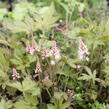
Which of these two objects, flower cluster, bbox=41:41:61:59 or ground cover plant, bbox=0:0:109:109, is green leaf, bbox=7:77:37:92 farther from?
flower cluster, bbox=41:41:61:59

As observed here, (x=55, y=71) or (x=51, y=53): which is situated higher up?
(x=51, y=53)

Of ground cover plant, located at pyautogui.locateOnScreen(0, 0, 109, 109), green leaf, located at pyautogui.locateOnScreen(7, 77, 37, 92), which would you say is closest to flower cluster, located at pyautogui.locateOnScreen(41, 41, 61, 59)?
ground cover plant, located at pyautogui.locateOnScreen(0, 0, 109, 109)

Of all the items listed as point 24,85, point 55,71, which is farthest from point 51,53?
point 24,85

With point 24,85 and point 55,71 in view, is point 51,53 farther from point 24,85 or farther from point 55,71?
point 24,85

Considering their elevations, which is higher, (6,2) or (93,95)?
(6,2)

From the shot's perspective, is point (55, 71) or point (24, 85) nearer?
point (24, 85)

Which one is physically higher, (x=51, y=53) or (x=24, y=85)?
(x=51, y=53)

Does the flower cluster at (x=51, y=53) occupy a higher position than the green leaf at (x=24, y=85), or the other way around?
the flower cluster at (x=51, y=53)

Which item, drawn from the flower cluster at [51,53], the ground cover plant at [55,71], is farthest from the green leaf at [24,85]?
the flower cluster at [51,53]

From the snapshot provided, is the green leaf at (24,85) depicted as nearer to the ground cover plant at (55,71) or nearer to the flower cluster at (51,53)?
the ground cover plant at (55,71)

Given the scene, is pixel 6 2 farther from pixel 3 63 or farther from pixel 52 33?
pixel 3 63

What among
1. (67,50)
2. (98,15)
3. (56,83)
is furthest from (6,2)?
(56,83)
